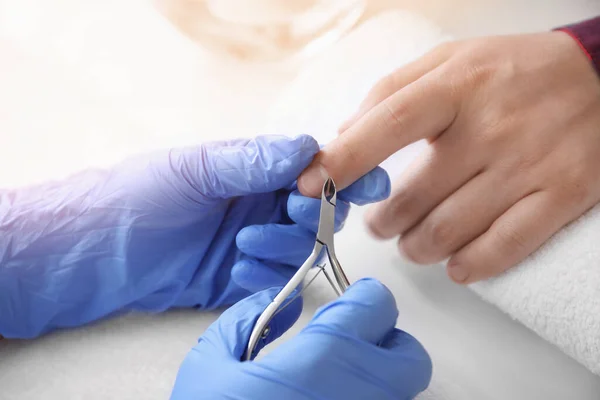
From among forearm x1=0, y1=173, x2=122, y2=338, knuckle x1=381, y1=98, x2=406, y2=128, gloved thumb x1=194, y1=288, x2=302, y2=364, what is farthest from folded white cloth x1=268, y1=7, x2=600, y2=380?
forearm x1=0, y1=173, x2=122, y2=338

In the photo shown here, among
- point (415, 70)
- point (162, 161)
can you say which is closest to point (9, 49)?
point (162, 161)

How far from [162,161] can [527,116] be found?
0.49 meters

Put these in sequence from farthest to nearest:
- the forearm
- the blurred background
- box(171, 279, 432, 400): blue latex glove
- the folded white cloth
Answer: the blurred background < the forearm < the folded white cloth < box(171, 279, 432, 400): blue latex glove

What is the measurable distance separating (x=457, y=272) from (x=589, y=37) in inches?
14.7

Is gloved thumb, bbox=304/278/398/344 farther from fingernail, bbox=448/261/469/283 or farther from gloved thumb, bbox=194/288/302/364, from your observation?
fingernail, bbox=448/261/469/283

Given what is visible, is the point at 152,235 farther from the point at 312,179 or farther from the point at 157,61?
the point at 157,61

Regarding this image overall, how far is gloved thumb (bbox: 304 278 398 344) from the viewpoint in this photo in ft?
1.81

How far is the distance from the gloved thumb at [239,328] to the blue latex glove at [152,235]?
3.6 inches

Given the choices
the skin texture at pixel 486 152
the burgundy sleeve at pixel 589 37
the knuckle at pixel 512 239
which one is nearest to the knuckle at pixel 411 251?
the skin texture at pixel 486 152

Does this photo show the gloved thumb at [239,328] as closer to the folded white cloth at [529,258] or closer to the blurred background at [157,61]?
the folded white cloth at [529,258]

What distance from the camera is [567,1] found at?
1142mm

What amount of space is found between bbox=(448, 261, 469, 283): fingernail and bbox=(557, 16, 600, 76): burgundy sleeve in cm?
32

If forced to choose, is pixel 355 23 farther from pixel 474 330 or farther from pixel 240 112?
pixel 474 330

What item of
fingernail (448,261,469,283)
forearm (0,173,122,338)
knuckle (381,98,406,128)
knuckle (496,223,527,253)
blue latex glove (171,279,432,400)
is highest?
knuckle (381,98,406,128)
